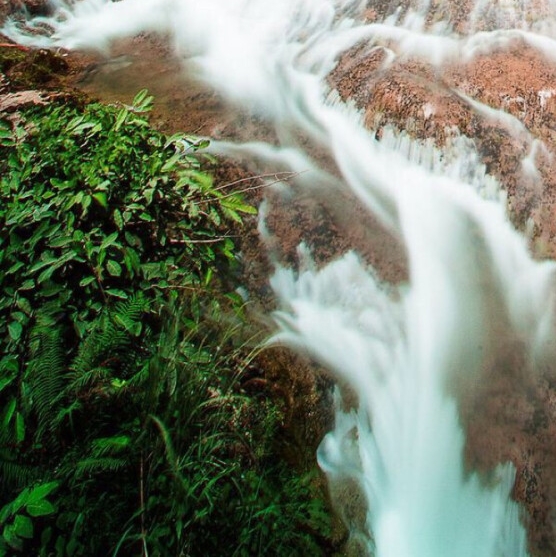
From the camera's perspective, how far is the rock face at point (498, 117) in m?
3.33

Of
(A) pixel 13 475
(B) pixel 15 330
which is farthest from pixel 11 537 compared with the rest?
(B) pixel 15 330

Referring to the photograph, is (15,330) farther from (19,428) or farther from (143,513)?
(143,513)

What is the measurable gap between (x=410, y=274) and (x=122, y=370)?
2.56 meters

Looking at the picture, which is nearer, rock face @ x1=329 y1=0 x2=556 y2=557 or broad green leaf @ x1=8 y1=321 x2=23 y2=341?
broad green leaf @ x1=8 y1=321 x2=23 y2=341

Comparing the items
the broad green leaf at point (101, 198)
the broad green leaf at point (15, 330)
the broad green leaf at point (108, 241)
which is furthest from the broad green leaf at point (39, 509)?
the broad green leaf at point (101, 198)

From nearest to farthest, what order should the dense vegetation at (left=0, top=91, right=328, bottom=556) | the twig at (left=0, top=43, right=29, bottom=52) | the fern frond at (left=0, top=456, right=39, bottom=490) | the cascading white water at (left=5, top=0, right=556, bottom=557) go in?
the fern frond at (left=0, top=456, right=39, bottom=490) < the dense vegetation at (left=0, top=91, right=328, bottom=556) < the cascading white water at (left=5, top=0, right=556, bottom=557) < the twig at (left=0, top=43, right=29, bottom=52)

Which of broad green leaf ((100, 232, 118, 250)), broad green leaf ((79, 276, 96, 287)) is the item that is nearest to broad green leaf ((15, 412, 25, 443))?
broad green leaf ((79, 276, 96, 287))

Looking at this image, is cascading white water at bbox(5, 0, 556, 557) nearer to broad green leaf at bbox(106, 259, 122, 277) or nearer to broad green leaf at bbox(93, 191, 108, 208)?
broad green leaf at bbox(106, 259, 122, 277)

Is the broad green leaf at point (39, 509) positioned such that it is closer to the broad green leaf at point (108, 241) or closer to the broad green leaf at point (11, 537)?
the broad green leaf at point (11, 537)

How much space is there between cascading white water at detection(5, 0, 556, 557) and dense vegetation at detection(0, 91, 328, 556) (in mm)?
742

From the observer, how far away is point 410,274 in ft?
13.4

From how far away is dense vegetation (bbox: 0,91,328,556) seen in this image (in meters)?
1.83

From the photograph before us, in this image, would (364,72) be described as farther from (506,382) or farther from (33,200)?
(33,200)

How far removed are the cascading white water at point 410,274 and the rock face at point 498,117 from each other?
0.18ft
